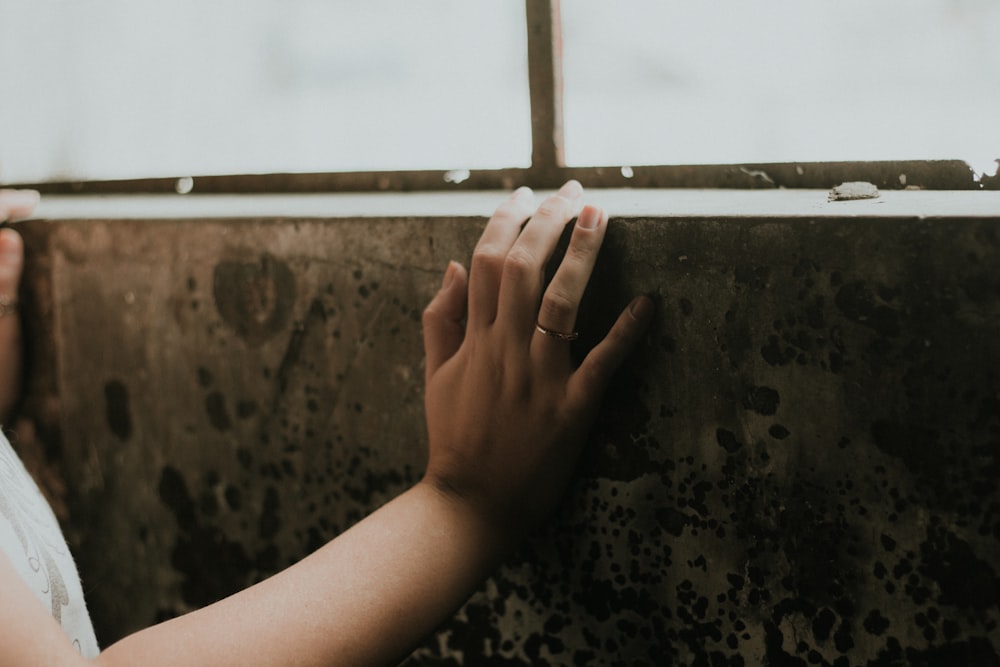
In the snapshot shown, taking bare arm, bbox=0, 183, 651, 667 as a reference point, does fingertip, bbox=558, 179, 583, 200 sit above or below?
above

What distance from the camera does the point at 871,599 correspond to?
747 millimetres

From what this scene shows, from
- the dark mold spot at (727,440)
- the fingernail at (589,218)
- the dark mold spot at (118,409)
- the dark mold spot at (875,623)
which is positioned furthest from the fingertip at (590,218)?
the dark mold spot at (118,409)

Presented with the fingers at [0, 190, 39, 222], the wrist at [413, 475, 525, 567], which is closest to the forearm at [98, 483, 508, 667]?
the wrist at [413, 475, 525, 567]

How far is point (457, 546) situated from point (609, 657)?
26cm

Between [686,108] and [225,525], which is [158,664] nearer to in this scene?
[225,525]

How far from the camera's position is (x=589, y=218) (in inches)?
30.2

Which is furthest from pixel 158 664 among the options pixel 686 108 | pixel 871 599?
pixel 686 108

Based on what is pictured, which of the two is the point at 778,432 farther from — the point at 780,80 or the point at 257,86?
the point at 257,86

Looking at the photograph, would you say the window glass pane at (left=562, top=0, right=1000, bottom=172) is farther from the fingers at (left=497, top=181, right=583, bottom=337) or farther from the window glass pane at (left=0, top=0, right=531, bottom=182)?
the fingers at (left=497, top=181, right=583, bottom=337)

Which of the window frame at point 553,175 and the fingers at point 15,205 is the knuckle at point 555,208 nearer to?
the window frame at point 553,175

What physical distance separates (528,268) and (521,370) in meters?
0.10

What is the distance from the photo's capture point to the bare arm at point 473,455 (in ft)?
2.23

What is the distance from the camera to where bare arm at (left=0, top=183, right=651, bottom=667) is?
0.68 metres

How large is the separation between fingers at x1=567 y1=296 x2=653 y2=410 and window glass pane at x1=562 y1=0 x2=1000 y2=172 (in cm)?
31
